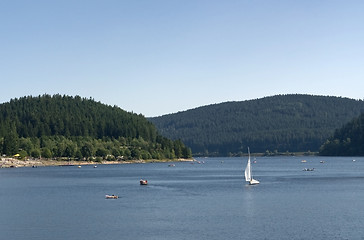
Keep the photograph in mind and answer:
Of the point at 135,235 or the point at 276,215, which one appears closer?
the point at 135,235

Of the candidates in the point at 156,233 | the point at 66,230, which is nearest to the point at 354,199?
the point at 156,233

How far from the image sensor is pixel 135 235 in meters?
75.9

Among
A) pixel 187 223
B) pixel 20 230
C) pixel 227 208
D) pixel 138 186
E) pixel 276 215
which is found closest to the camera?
pixel 20 230

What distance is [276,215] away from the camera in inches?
3679

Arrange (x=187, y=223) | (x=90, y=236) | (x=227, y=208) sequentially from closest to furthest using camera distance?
(x=90, y=236)
(x=187, y=223)
(x=227, y=208)

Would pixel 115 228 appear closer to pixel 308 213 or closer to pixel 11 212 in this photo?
pixel 11 212

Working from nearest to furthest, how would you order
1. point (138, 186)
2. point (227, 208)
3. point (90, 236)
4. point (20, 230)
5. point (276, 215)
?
point (90, 236)
point (20, 230)
point (276, 215)
point (227, 208)
point (138, 186)

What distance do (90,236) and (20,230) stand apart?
37.2ft

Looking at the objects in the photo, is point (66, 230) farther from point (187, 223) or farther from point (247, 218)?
point (247, 218)

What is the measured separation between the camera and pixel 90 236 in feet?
245

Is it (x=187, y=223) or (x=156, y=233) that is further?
(x=187, y=223)

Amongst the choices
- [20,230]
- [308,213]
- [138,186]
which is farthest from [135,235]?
[138,186]

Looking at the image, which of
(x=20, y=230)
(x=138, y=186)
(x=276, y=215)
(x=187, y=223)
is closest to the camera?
(x=20, y=230)

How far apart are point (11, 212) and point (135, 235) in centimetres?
3267
